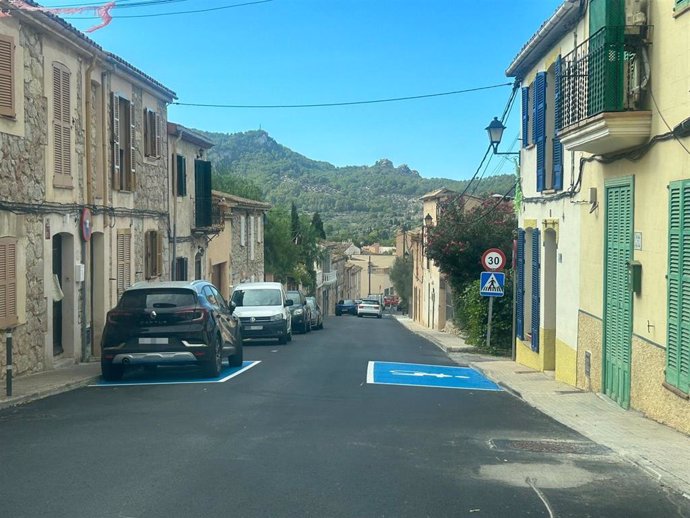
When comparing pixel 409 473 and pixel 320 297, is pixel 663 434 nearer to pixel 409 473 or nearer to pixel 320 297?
pixel 409 473

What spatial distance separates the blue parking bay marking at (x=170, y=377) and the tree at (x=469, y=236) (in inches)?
512

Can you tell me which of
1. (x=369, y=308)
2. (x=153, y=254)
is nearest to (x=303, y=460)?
(x=153, y=254)

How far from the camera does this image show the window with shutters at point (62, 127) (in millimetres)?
16422

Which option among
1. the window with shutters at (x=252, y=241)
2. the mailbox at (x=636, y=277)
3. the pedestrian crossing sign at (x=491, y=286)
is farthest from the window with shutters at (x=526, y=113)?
the window with shutters at (x=252, y=241)

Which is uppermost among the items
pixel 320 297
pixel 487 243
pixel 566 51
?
pixel 566 51

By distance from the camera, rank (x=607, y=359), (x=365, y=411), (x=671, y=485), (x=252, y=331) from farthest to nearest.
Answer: (x=252, y=331) < (x=607, y=359) < (x=365, y=411) < (x=671, y=485)

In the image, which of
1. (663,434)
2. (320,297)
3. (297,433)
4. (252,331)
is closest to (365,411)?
(297,433)

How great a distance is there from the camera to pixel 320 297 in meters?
72.2

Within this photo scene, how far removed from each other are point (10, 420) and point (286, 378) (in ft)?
18.9

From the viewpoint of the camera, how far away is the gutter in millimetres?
13719

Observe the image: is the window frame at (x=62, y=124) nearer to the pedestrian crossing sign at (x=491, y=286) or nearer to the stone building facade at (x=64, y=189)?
the stone building facade at (x=64, y=189)

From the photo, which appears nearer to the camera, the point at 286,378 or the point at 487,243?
the point at 286,378

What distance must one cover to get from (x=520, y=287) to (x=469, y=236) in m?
8.83

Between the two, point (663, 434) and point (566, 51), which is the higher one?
point (566, 51)
